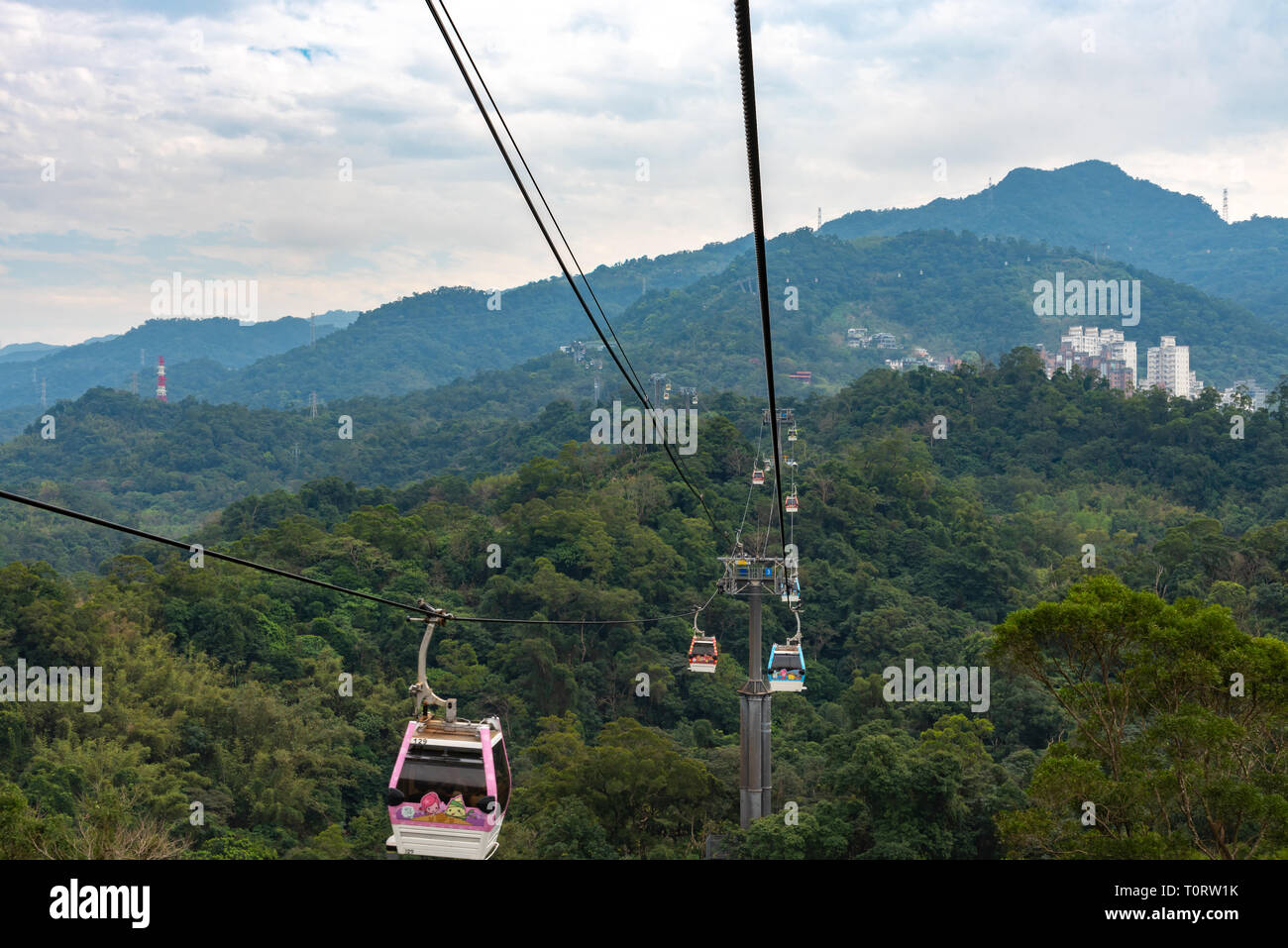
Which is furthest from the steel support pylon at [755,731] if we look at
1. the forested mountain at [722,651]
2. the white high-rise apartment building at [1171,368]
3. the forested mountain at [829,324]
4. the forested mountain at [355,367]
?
the forested mountain at [355,367]

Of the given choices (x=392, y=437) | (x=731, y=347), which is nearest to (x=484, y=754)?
(x=392, y=437)

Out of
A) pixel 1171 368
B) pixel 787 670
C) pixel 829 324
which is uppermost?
pixel 829 324

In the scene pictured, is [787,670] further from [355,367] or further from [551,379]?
[355,367]

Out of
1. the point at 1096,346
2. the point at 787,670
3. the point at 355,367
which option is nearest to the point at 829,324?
the point at 1096,346

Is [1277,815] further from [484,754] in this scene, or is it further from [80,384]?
[80,384]

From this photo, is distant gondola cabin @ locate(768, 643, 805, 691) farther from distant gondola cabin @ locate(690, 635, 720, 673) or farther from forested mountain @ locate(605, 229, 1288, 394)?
forested mountain @ locate(605, 229, 1288, 394)

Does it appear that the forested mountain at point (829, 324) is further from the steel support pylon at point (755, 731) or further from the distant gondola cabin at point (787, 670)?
the steel support pylon at point (755, 731)

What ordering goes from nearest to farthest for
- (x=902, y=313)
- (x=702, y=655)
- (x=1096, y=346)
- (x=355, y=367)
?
1. (x=702, y=655)
2. (x=1096, y=346)
3. (x=902, y=313)
4. (x=355, y=367)
